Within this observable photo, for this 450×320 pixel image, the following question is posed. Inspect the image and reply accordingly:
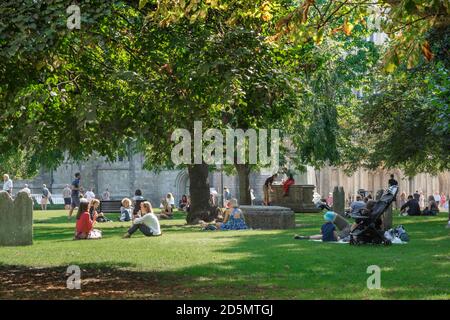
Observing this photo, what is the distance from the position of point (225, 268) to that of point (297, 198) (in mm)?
26965

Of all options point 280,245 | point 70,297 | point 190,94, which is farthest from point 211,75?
point 280,245

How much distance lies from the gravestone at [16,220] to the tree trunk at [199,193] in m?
11.6

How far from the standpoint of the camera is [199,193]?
104ft

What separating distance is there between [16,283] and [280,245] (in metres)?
7.25

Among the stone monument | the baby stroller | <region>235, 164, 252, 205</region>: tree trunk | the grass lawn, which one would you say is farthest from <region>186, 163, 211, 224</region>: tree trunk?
the baby stroller

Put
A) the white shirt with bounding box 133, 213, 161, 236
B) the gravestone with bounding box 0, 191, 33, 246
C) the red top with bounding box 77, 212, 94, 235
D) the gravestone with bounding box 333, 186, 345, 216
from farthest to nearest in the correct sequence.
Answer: the gravestone with bounding box 333, 186, 345, 216 < the white shirt with bounding box 133, 213, 161, 236 < the red top with bounding box 77, 212, 94, 235 < the gravestone with bounding box 0, 191, 33, 246

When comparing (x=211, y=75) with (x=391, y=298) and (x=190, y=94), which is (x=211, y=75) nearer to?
(x=190, y=94)

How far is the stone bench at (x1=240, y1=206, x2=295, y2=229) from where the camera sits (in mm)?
26688

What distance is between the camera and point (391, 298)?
34.0 feet

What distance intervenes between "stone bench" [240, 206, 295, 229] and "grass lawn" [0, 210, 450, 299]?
4902 millimetres

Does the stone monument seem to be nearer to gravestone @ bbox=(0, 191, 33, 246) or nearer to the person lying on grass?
the person lying on grass

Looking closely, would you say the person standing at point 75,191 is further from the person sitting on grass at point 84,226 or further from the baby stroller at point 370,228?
the baby stroller at point 370,228

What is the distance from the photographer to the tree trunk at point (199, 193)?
3142 centimetres

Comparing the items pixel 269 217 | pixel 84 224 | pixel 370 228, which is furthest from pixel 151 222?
pixel 370 228
